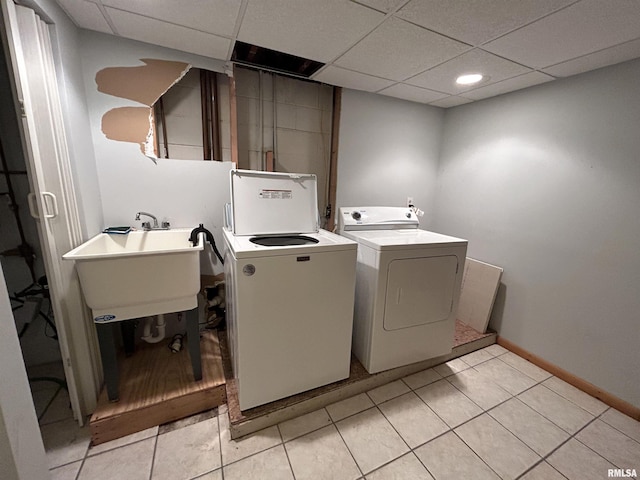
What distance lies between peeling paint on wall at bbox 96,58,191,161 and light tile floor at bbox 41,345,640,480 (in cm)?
177

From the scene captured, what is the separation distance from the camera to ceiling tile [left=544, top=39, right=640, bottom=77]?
57.2 inches

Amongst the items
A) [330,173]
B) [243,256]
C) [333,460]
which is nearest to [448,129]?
[330,173]

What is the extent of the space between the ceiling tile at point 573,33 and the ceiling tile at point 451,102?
0.79 metres

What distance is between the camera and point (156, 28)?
4.87 ft

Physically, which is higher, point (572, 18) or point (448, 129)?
point (572, 18)

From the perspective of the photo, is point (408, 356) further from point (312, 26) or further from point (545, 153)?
point (312, 26)

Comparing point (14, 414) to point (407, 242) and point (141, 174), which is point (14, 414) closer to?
point (141, 174)

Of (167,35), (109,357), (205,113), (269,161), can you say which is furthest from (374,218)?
(109,357)

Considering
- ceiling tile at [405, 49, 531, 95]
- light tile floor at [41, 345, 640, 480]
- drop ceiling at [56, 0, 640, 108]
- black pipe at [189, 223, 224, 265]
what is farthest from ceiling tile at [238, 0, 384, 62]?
light tile floor at [41, 345, 640, 480]

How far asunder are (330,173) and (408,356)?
1.71 meters

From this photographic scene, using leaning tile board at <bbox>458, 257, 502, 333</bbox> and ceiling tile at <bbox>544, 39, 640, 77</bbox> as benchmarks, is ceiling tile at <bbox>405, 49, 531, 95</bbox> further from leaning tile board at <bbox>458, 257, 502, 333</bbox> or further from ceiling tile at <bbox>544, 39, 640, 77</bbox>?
leaning tile board at <bbox>458, 257, 502, 333</bbox>

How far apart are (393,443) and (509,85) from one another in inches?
108

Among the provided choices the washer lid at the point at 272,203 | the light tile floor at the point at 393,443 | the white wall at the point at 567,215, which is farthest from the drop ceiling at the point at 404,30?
the light tile floor at the point at 393,443

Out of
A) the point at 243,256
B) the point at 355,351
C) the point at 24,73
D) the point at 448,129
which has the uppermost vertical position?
the point at 448,129
